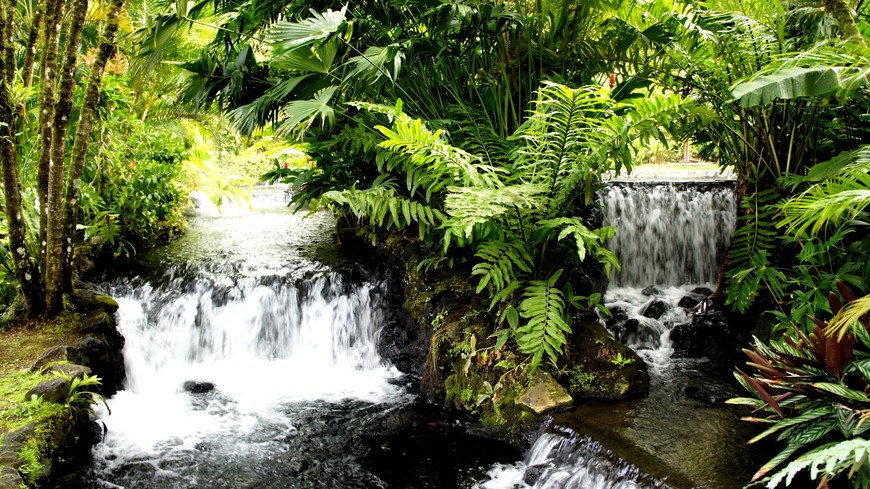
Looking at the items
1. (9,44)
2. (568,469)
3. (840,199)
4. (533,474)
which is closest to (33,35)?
(9,44)

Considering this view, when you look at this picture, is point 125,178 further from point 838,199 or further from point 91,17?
point 838,199

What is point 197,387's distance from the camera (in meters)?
5.37

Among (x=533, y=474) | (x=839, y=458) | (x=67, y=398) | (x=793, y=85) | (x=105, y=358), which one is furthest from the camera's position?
(x=105, y=358)

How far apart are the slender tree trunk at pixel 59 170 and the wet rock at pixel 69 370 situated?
0.94 metres

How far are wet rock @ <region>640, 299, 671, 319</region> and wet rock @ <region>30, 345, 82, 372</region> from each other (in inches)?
203

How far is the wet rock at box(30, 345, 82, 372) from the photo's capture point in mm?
4281

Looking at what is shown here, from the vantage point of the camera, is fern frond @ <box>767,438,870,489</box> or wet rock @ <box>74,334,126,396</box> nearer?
fern frond @ <box>767,438,870,489</box>

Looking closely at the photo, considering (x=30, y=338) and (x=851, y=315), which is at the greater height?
(x=851, y=315)

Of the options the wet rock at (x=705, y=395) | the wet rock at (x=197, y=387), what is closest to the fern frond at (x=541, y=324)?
the wet rock at (x=705, y=395)

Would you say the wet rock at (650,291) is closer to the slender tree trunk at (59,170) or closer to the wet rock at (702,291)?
the wet rock at (702,291)

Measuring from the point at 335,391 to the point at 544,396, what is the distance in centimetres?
209

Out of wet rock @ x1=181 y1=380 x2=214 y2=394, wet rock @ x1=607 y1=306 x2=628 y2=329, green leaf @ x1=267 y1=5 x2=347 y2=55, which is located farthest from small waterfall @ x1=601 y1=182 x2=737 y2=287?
wet rock @ x1=181 y1=380 x2=214 y2=394

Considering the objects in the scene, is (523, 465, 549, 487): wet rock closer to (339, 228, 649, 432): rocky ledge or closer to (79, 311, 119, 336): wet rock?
(339, 228, 649, 432): rocky ledge

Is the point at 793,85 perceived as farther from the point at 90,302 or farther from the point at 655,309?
the point at 90,302
